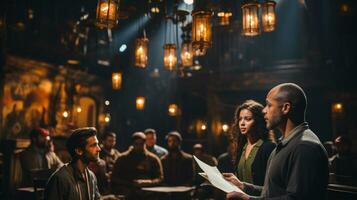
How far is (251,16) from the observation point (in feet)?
18.8

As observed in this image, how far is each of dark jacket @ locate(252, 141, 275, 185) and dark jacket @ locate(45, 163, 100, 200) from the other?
5.85ft

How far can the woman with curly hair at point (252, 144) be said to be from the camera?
144 inches

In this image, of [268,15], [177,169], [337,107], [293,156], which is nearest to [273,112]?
[293,156]

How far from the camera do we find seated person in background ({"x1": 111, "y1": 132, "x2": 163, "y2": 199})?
26.8ft

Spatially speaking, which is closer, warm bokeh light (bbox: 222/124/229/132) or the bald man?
the bald man

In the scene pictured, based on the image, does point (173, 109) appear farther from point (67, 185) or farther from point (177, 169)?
point (67, 185)

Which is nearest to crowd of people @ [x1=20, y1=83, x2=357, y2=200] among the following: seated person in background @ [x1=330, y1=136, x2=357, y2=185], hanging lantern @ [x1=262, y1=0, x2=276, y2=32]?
seated person in background @ [x1=330, y1=136, x2=357, y2=185]

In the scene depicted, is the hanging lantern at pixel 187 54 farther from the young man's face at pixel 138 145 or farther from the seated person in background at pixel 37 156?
the seated person in background at pixel 37 156

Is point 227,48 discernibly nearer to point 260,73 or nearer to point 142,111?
point 260,73

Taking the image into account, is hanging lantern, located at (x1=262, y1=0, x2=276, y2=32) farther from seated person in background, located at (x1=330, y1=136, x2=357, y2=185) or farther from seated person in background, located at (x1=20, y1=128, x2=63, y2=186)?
seated person in background, located at (x1=20, y1=128, x2=63, y2=186)

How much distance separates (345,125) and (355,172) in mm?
7168

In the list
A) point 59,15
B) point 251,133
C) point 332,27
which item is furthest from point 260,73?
point 251,133

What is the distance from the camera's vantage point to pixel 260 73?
1562cm

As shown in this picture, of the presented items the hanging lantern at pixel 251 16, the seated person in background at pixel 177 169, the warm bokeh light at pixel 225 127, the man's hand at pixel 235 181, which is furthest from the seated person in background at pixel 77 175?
the warm bokeh light at pixel 225 127
